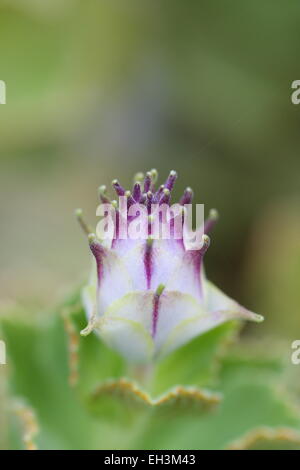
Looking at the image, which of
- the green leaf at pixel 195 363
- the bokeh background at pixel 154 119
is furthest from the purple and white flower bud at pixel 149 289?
the bokeh background at pixel 154 119

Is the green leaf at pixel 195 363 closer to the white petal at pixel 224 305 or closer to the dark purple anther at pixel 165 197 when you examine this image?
the white petal at pixel 224 305

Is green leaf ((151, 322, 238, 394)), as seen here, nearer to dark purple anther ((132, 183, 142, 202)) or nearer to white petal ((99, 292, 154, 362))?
white petal ((99, 292, 154, 362))

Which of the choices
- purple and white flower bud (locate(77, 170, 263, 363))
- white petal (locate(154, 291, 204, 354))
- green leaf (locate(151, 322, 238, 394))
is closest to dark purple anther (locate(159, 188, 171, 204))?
purple and white flower bud (locate(77, 170, 263, 363))

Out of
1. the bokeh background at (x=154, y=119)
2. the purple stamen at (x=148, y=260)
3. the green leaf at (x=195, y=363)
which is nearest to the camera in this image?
the purple stamen at (x=148, y=260)
